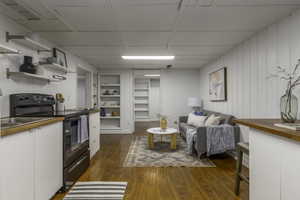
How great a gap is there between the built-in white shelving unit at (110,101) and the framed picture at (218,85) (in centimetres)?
312

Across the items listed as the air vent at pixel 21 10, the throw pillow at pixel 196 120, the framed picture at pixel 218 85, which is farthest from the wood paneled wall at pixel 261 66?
the air vent at pixel 21 10

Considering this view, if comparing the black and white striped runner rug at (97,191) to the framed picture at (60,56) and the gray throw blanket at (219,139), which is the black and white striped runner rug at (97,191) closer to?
the gray throw blanket at (219,139)

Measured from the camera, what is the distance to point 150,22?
7.82 ft

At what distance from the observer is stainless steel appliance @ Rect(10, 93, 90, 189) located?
2256 mm

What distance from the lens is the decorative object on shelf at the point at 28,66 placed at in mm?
2344

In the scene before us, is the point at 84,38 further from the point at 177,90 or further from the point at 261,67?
the point at 177,90

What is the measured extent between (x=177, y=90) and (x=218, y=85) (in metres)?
2.02

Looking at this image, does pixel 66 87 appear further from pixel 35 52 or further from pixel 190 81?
pixel 190 81

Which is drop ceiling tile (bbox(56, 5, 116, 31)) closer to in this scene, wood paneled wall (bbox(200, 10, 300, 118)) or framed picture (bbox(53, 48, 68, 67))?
framed picture (bbox(53, 48, 68, 67))

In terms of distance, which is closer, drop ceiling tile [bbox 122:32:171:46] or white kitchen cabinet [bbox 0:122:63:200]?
white kitchen cabinet [bbox 0:122:63:200]

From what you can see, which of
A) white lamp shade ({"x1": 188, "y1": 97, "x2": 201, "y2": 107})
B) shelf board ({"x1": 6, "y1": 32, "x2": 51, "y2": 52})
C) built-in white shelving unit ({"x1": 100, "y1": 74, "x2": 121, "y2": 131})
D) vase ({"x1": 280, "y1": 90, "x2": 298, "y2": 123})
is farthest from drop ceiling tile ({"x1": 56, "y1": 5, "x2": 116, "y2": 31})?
white lamp shade ({"x1": 188, "y1": 97, "x2": 201, "y2": 107})

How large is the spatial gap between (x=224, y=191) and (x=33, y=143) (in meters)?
2.34

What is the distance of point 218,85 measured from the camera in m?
4.48

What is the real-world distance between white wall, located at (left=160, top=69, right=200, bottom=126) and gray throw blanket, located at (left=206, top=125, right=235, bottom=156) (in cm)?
294
